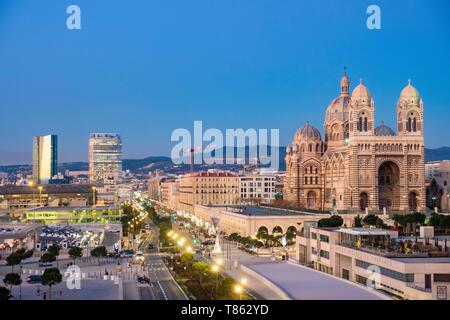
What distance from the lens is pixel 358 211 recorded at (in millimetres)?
88250

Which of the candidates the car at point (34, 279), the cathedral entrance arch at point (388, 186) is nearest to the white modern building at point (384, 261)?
the car at point (34, 279)

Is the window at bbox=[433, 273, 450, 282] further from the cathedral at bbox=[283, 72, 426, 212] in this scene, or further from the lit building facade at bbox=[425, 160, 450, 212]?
the lit building facade at bbox=[425, 160, 450, 212]

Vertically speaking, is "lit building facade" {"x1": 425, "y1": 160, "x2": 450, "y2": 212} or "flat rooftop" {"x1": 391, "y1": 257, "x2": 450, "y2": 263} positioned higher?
"lit building facade" {"x1": 425, "y1": 160, "x2": 450, "y2": 212}

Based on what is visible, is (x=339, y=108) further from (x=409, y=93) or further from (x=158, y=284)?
(x=158, y=284)

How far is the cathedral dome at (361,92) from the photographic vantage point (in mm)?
94625

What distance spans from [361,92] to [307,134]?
1686 centimetres

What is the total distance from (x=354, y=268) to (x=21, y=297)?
777 inches

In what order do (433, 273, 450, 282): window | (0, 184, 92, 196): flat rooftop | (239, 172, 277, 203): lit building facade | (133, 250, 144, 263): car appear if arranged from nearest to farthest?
(433, 273, 450, 282): window → (133, 250, 144, 263): car → (0, 184, 92, 196): flat rooftop → (239, 172, 277, 203): lit building facade

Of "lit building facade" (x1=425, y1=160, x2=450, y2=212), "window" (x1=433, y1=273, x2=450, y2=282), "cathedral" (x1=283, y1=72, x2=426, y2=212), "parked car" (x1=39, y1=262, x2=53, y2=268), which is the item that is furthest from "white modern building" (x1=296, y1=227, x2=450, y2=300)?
"lit building facade" (x1=425, y1=160, x2=450, y2=212)

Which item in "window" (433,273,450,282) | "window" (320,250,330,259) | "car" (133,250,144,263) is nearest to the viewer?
"window" (433,273,450,282)

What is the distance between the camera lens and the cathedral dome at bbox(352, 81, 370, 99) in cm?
9462

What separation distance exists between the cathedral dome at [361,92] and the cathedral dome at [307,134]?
15.9 meters

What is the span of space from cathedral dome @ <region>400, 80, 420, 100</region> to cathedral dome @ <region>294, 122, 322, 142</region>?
18.2 meters

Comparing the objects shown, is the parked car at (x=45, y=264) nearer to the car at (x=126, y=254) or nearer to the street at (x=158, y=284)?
the street at (x=158, y=284)
